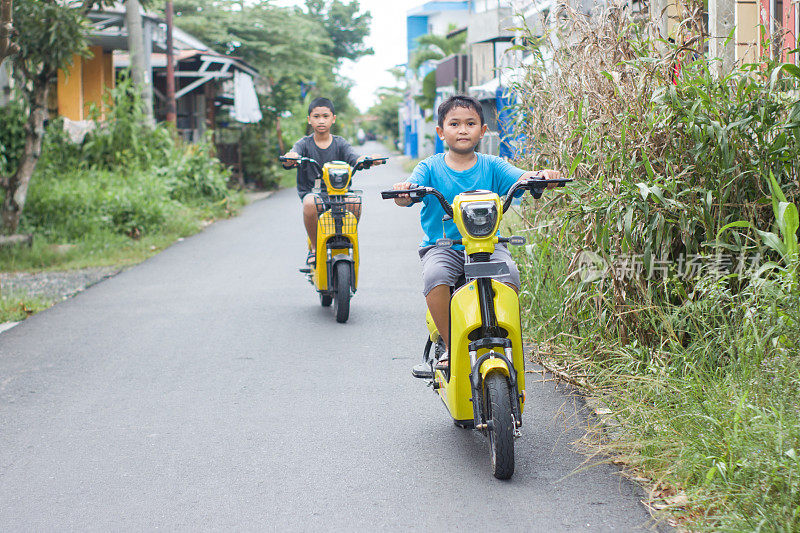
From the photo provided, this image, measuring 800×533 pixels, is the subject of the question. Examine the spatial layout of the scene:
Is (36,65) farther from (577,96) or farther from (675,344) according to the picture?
(675,344)

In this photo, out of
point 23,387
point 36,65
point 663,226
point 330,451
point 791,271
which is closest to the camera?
point 791,271

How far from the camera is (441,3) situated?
64812 mm

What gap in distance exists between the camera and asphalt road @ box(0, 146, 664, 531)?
383cm

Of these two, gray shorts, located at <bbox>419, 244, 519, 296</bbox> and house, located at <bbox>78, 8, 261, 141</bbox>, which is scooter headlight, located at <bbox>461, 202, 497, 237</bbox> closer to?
gray shorts, located at <bbox>419, 244, 519, 296</bbox>

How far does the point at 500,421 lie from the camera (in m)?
3.95

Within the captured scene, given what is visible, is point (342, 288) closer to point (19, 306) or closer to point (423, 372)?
point (423, 372)

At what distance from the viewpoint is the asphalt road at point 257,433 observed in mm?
3834

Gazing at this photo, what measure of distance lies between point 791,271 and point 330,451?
2.33 m

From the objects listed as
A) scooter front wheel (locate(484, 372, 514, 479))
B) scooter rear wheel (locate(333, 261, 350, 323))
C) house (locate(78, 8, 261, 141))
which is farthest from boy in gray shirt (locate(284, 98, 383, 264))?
house (locate(78, 8, 261, 141))

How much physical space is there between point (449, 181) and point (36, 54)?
8988 millimetres

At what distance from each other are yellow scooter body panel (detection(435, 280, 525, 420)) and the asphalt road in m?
0.33

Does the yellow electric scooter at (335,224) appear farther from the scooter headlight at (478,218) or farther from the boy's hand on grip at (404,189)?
the scooter headlight at (478,218)

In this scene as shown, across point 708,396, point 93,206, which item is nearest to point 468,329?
point 708,396

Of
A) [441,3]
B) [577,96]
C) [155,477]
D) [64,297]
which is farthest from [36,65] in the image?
[441,3]
